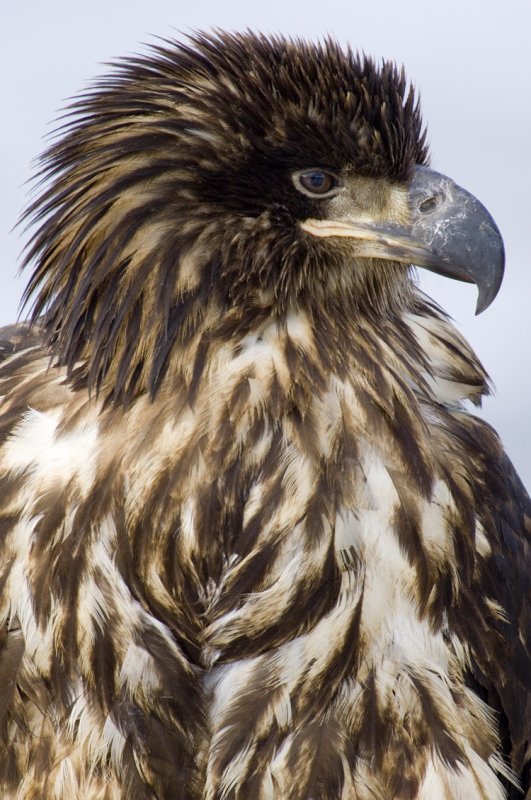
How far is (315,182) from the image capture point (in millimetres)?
3137

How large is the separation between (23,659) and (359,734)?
884 mm

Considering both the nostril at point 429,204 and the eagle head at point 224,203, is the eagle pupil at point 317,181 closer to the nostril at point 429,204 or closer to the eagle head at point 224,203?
the eagle head at point 224,203

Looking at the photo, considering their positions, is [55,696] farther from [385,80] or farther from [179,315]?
[385,80]

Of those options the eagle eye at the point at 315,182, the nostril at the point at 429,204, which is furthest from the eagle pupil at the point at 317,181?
the nostril at the point at 429,204

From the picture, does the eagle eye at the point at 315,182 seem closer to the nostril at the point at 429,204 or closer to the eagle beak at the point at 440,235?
the eagle beak at the point at 440,235

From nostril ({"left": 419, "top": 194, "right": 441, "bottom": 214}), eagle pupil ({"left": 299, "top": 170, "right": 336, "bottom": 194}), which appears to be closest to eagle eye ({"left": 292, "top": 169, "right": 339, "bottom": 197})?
eagle pupil ({"left": 299, "top": 170, "right": 336, "bottom": 194})

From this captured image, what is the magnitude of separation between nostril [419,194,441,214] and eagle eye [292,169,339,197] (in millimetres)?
234

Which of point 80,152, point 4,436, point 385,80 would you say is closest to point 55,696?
point 4,436

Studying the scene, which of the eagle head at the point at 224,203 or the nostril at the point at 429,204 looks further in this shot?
the nostril at the point at 429,204

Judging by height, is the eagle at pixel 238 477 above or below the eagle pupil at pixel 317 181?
below

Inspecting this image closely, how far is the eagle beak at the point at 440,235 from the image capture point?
3.10 meters

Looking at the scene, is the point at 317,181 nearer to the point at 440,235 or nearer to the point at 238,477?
the point at 440,235

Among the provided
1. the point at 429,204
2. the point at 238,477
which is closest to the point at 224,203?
the point at 429,204

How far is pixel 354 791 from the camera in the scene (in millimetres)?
3043
